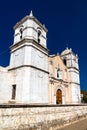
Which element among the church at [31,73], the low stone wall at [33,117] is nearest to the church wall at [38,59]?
the church at [31,73]

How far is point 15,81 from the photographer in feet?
51.1

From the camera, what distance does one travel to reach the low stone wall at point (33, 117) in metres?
7.00

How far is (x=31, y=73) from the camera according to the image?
15.0 meters

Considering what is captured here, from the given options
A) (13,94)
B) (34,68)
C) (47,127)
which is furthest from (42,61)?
(47,127)

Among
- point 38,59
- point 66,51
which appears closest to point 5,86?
point 38,59

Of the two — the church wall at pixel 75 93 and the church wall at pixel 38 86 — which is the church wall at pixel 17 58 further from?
the church wall at pixel 75 93

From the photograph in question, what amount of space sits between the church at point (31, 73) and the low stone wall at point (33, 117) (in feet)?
11.9

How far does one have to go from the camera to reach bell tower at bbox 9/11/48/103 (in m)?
14.5

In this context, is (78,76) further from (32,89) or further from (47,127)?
(47,127)

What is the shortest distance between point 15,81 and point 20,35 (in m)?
6.76

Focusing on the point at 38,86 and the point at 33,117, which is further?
the point at 38,86

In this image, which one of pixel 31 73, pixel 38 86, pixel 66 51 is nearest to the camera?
pixel 31 73

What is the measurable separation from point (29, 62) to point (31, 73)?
1312 mm

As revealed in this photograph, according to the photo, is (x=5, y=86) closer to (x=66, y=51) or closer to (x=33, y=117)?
(x=33, y=117)
